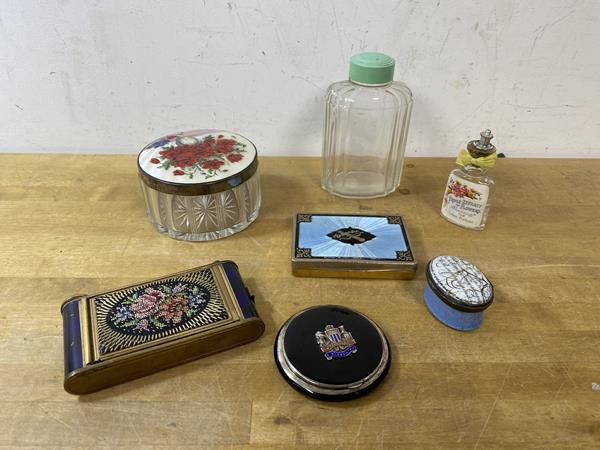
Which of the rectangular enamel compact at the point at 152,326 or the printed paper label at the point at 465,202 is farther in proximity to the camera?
the printed paper label at the point at 465,202

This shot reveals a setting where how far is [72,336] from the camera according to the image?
0.53 meters

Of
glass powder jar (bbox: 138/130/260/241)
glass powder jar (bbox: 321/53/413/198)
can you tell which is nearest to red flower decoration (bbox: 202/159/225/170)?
glass powder jar (bbox: 138/130/260/241)

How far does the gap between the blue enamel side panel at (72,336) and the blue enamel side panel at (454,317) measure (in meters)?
A: 0.42

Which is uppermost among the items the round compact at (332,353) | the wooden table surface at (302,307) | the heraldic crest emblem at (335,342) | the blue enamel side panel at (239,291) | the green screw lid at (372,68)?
the green screw lid at (372,68)

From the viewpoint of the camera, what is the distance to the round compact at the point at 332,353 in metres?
0.51

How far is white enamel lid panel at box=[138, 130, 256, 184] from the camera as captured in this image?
71 centimetres

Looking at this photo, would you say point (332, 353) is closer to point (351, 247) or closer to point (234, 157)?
point (351, 247)

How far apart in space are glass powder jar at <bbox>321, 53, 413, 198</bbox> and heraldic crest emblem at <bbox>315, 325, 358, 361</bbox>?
1.15ft

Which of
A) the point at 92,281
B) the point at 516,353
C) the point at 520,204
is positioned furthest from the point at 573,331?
the point at 92,281

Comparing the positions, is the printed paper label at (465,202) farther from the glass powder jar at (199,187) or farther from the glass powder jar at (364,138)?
the glass powder jar at (199,187)

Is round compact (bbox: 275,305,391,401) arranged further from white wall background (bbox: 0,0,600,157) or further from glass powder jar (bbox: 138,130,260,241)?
white wall background (bbox: 0,0,600,157)

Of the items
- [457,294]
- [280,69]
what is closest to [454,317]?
[457,294]

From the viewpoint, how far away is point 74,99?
0.93 meters

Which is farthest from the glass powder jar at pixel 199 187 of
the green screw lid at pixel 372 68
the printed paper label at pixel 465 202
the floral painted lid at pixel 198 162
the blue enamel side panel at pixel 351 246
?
the printed paper label at pixel 465 202
